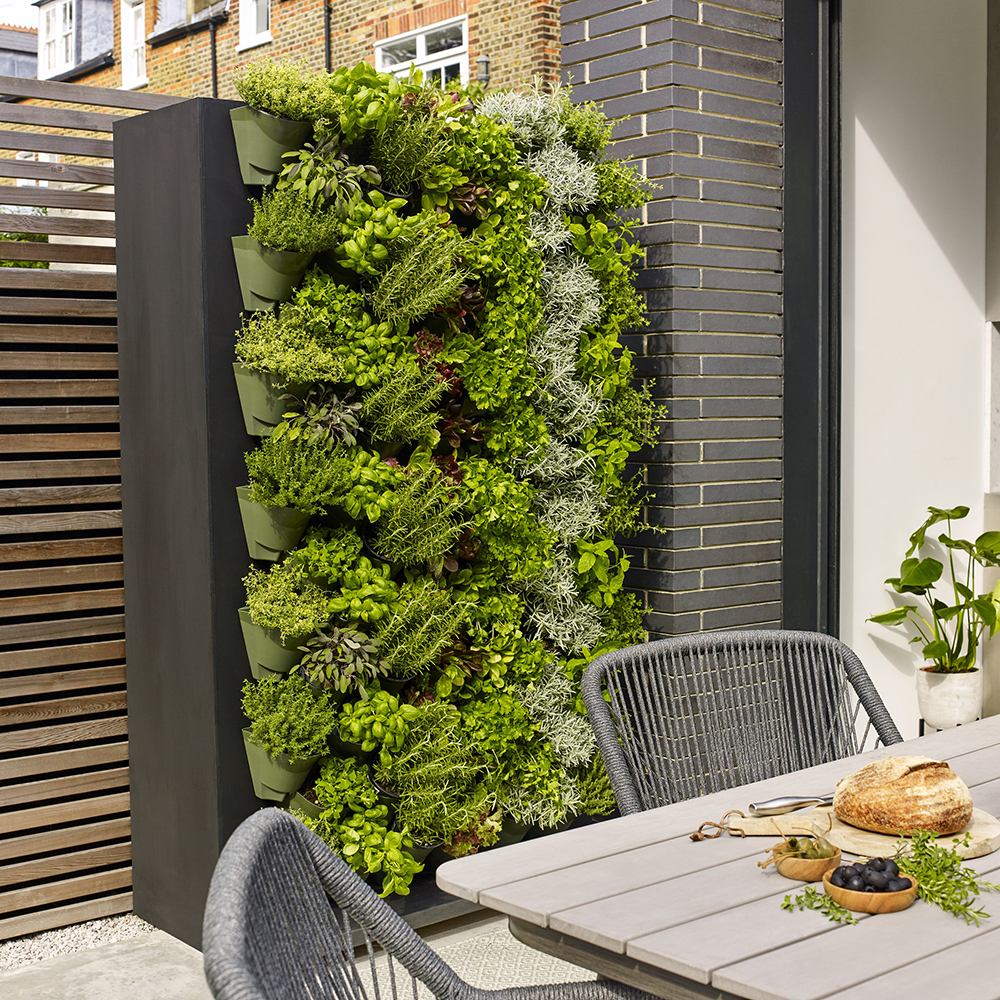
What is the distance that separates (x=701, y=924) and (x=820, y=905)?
17 centimetres

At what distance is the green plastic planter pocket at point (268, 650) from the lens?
313 centimetres

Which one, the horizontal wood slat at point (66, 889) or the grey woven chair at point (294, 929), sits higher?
the grey woven chair at point (294, 929)

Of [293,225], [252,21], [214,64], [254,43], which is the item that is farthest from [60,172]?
[214,64]

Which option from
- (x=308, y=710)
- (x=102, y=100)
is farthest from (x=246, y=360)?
(x=102, y=100)

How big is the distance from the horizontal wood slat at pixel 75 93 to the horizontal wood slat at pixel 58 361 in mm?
743

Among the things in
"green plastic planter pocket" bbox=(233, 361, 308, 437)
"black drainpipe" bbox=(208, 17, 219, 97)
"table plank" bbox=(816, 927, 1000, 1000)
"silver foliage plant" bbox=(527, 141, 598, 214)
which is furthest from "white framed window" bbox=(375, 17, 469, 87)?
"table plank" bbox=(816, 927, 1000, 1000)

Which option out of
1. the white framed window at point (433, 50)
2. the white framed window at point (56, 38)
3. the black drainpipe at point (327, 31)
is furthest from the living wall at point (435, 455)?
the white framed window at point (56, 38)

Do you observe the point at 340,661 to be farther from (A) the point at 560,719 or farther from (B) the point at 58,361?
(B) the point at 58,361

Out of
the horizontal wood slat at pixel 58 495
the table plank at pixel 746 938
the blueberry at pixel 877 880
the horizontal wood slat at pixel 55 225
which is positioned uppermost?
the horizontal wood slat at pixel 55 225

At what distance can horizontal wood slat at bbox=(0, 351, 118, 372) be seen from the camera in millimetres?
3473

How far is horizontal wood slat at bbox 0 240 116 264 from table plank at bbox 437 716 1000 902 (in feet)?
8.44

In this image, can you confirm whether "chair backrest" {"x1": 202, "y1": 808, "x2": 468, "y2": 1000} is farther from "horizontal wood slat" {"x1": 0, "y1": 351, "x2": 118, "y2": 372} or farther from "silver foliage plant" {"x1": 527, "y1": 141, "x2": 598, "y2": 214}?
"silver foliage plant" {"x1": 527, "y1": 141, "x2": 598, "y2": 214}

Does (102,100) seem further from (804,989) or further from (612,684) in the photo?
(804,989)

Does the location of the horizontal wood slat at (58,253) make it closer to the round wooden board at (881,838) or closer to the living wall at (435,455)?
the living wall at (435,455)
